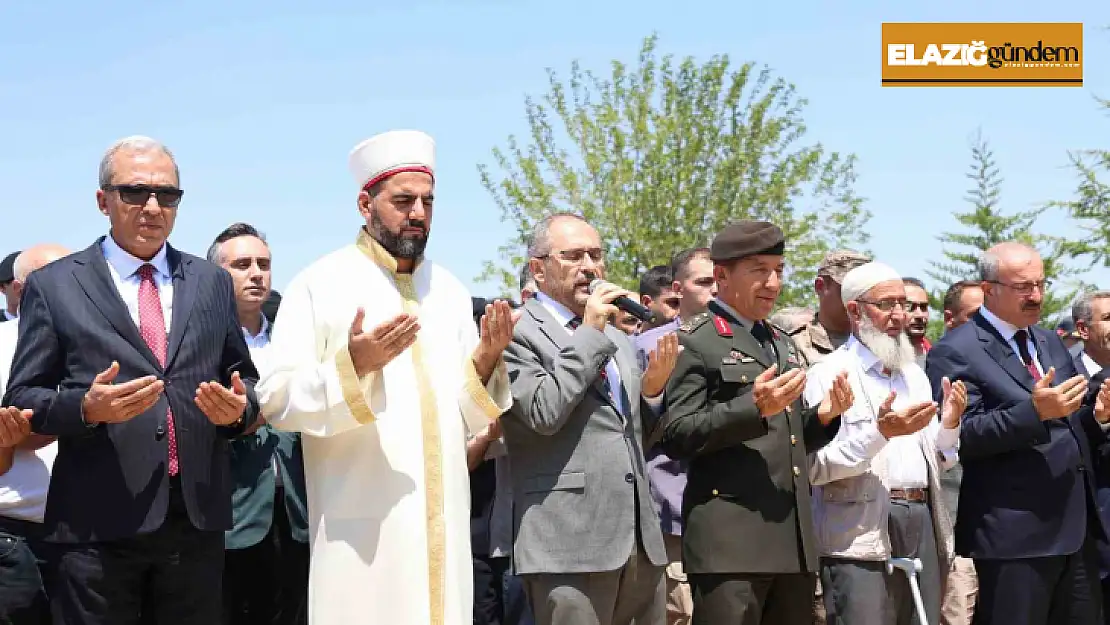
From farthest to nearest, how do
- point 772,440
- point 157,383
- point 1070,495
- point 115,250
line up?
point 1070,495, point 772,440, point 115,250, point 157,383

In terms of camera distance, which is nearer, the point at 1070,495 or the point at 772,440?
the point at 772,440

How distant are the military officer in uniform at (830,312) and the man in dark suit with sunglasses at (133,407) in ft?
13.0

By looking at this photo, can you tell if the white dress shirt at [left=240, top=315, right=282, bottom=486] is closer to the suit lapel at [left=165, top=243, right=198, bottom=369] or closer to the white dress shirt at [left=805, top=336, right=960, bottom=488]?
the suit lapel at [left=165, top=243, right=198, bottom=369]

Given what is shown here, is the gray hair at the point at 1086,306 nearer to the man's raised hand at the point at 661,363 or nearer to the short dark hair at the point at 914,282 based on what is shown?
the short dark hair at the point at 914,282

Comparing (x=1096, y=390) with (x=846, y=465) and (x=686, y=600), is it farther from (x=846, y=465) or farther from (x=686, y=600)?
(x=686, y=600)

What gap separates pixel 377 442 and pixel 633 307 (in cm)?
128

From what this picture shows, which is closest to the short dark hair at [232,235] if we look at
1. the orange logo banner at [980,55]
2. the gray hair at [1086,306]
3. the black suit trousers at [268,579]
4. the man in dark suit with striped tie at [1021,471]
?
the black suit trousers at [268,579]

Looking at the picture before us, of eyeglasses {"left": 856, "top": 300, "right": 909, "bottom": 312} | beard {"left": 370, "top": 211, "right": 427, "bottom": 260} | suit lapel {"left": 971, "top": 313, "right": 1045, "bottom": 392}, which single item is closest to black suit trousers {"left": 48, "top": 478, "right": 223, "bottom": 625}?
beard {"left": 370, "top": 211, "right": 427, "bottom": 260}

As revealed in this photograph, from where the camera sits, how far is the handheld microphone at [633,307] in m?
5.25

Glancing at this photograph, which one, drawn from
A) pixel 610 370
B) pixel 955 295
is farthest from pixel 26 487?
pixel 955 295

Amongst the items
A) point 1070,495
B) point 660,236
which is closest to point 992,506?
point 1070,495

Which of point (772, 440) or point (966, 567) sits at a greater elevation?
point (772, 440)

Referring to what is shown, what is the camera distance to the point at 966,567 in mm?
8039

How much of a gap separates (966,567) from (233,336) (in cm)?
516
